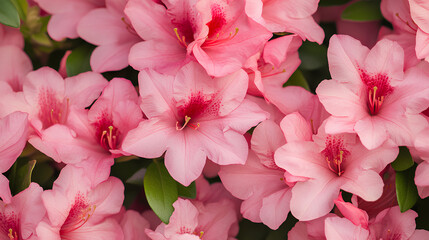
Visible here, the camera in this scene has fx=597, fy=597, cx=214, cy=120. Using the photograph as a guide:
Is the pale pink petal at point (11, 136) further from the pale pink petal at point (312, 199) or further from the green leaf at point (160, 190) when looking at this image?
the pale pink petal at point (312, 199)

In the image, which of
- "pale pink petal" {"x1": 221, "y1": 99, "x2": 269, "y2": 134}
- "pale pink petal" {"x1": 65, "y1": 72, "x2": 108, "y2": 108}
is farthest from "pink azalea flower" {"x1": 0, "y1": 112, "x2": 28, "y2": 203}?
"pale pink petal" {"x1": 221, "y1": 99, "x2": 269, "y2": 134}

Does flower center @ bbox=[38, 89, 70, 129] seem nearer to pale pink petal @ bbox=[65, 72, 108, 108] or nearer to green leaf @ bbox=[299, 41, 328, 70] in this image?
pale pink petal @ bbox=[65, 72, 108, 108]

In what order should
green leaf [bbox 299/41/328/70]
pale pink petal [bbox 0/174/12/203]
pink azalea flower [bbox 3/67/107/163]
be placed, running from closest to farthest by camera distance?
pale pink petal [bbox 0/174/12/203] → pink azalea flower [bbox 3/67/107/163] → green leaf [bbox 299/41/328/70]

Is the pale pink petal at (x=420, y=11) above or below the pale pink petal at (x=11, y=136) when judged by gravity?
above

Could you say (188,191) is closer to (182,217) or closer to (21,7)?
(182,217)

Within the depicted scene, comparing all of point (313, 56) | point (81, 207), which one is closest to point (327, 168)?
point (313, 56)

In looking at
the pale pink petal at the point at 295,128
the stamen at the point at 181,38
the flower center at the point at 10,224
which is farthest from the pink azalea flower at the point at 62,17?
the pale pink petal at the point at 295,128

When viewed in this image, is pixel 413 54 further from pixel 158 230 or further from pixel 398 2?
pixel 158 230
